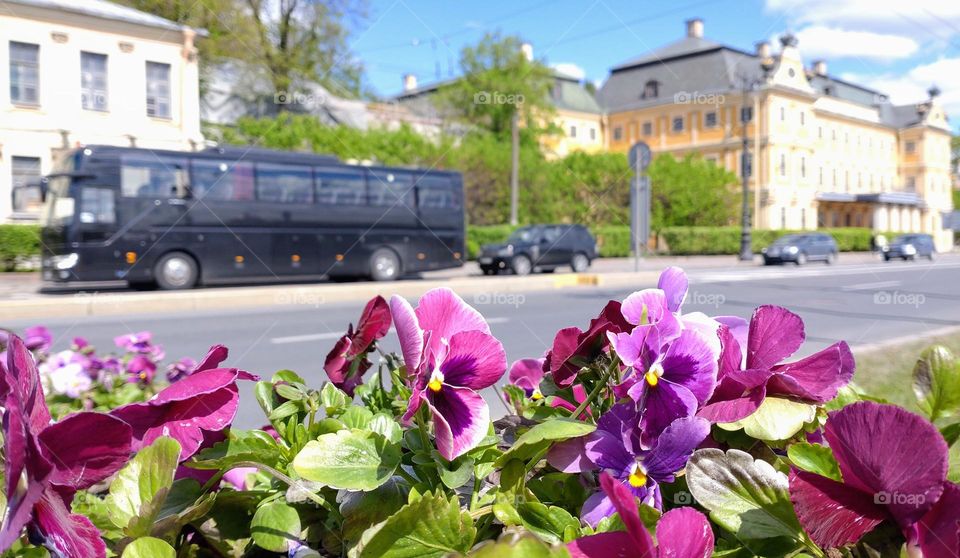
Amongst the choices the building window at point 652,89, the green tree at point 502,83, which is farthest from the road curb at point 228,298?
the building window at point 652,89

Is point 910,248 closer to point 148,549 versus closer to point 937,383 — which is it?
point 937,383

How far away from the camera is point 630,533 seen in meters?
0.45

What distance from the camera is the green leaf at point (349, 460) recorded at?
0.59 meters

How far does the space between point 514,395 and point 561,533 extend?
0.43m

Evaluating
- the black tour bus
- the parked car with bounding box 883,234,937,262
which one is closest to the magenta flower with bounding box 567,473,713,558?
the black tour bus

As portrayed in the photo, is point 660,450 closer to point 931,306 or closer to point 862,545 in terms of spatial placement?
point 862,545

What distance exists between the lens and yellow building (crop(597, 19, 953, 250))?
46.9m

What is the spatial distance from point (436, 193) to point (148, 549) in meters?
18.5

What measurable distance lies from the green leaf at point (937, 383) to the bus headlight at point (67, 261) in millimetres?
15437

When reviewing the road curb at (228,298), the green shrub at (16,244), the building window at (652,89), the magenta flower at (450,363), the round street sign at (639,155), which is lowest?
the road curb at (228,298)

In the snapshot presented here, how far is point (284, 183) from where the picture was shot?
54.7ft

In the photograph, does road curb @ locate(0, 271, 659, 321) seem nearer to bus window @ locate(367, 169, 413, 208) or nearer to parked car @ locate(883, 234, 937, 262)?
bus window @ locate(367, 169, 413, 208)

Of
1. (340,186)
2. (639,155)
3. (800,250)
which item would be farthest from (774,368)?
(800,250)

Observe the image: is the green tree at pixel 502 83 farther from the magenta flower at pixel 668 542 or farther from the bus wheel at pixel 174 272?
the magenta flower at pixel 668 542
